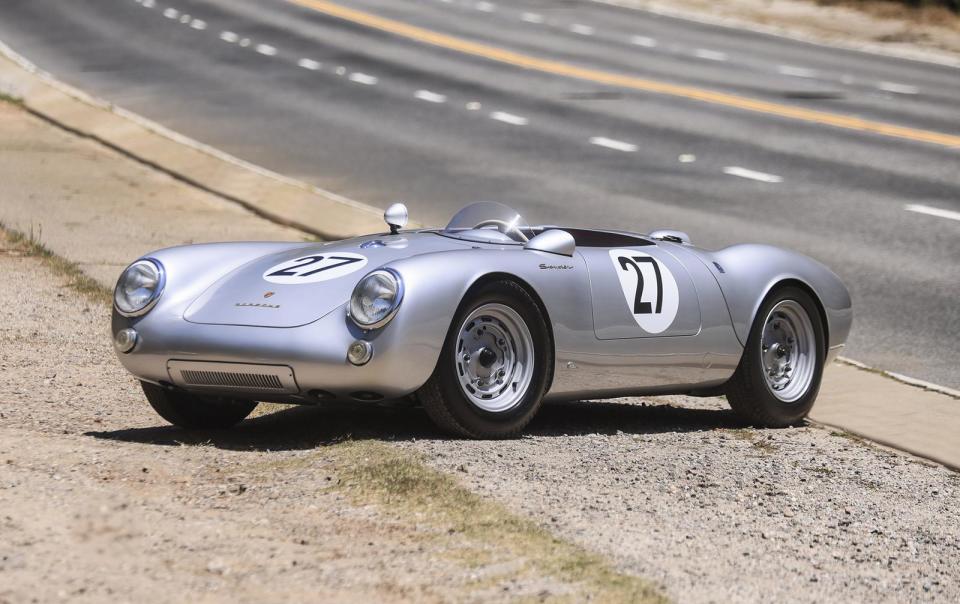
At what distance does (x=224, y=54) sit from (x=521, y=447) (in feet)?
82.2

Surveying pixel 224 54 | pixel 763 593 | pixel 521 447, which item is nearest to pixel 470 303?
pixel 521 447

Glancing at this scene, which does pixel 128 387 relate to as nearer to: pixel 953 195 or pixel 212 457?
pixel 212 457

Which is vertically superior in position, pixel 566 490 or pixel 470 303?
pixel 470 303

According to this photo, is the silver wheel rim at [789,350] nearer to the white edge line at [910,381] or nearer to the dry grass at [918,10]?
the white edge line at [910,381]

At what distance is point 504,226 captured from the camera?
24.8 ft

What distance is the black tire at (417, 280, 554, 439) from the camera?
6.61m

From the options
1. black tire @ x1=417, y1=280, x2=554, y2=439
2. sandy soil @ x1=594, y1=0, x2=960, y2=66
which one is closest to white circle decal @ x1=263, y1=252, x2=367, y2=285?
black tire @ x1=417, y1=280, x2=554, y2=439

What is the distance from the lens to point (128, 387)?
8141 millimetres

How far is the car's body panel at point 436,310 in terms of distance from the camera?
255 inches

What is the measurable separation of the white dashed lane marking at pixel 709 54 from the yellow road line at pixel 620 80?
335 cm

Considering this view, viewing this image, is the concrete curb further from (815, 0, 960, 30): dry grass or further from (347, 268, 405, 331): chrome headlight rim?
(815, 0, 960, 30): dry grass

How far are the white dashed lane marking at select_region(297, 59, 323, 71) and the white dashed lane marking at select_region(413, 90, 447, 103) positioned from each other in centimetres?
349

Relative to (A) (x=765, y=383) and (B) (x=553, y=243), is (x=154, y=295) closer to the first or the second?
(B) (x=553, y=243)

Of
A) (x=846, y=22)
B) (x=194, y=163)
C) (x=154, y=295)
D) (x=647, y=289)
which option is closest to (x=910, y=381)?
(x=647, y=289)
